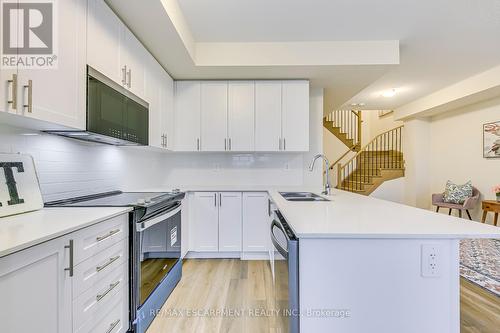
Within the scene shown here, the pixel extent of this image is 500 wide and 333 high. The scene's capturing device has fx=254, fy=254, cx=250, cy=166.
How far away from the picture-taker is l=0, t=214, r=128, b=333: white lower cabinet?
89 cm

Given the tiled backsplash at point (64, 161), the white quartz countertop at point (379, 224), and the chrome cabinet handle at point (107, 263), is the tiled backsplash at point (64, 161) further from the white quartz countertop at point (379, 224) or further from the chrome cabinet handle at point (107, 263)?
the white quartz countertop at point (379, 224)

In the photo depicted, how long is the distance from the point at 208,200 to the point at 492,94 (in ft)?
16.2

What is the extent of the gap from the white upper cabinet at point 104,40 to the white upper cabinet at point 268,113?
1.75 m

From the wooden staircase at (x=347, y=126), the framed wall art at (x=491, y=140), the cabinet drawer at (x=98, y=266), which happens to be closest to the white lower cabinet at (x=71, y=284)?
the cabinet drawer at (x=98, y=266)

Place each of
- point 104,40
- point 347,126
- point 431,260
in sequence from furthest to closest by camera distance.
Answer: point 347,126 < point 104,40 < point 431,260

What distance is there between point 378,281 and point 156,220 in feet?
5.03

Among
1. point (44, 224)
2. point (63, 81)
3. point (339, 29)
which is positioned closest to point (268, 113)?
point (339, 29)

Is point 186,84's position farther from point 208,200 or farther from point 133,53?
point 208,200

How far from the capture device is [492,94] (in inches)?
166

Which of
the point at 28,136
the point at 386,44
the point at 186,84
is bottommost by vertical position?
the point at 28,136

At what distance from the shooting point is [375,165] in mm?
6984

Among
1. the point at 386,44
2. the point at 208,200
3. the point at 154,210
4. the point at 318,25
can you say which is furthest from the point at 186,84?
the point at 386,44

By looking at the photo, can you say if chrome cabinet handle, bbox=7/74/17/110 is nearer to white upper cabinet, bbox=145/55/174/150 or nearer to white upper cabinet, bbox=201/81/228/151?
white upper cabinet, bbox=145/55/174/150

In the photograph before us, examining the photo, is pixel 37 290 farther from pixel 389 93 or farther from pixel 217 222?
pixel 389 93
